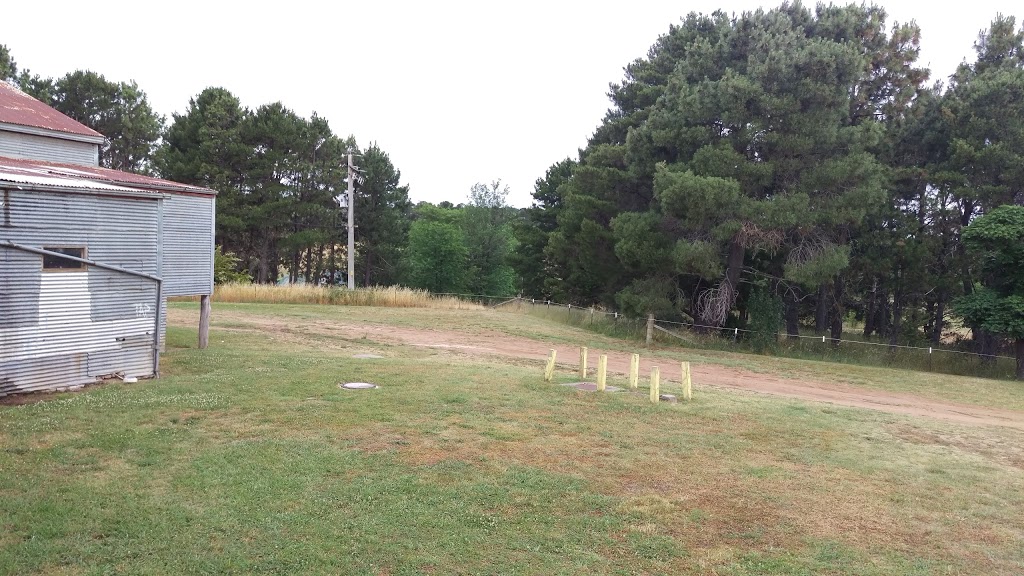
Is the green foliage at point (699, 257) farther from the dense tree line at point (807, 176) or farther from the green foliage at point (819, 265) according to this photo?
the green foliage at point (819, 265)

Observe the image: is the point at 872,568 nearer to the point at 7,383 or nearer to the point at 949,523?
the point at 949,523

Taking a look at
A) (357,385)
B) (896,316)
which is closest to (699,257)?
(896,316)

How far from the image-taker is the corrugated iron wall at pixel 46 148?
1809 centimetres

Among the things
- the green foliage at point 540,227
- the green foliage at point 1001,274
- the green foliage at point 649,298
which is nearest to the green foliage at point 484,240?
the green foliage at point 540,227

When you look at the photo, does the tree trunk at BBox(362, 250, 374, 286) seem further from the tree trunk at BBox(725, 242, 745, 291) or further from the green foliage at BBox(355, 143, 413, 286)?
the tree trunk at BBox(725, 242, 745, 291)

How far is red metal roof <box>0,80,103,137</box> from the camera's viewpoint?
59.8 feet

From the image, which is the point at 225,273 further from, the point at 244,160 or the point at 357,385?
the point at 357,385

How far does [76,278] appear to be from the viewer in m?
11.6

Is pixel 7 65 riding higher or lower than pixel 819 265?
higher

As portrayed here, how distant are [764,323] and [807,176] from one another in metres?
5.50

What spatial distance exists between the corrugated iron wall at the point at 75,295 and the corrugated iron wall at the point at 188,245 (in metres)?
2.15

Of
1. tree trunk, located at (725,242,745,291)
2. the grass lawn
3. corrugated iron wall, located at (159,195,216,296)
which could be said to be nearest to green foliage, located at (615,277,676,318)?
tree trunk, located at (725,242,745,291)

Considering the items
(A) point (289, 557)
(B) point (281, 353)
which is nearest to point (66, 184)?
(B) point (281, 353)

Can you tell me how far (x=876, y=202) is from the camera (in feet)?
86.8
